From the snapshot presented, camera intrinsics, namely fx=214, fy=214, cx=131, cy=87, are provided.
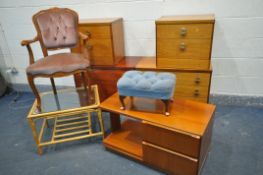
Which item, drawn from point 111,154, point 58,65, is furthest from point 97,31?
point 111,154

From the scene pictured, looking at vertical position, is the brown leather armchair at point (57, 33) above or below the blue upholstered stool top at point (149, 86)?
above

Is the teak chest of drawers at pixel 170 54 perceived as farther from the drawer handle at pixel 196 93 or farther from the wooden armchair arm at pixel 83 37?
the wooden armchair arm at pixel 83 37

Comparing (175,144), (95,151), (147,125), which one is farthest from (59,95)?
(175,144)

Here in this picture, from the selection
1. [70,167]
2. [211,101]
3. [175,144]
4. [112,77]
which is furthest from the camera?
[211,101]

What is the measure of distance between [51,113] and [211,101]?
5.55 ft

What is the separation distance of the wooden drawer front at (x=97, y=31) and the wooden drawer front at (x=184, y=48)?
1.60ft

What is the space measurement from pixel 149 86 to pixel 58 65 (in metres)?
0.80

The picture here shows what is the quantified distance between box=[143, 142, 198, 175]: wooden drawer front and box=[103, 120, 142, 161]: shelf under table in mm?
120

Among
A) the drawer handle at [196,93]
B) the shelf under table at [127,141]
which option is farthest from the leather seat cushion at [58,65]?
the drawer handle at [196,93]

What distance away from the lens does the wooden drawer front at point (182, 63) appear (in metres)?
1.87

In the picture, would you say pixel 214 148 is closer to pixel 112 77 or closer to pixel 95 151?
pixel 95 151

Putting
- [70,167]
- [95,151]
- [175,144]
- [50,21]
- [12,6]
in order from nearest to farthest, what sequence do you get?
[175,144], [70,167], [95,151], [50,21], [12,6]

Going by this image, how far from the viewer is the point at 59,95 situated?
215 cm

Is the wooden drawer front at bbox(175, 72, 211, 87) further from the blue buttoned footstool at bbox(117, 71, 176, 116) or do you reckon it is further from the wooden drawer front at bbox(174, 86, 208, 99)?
the blue buttoned footstool at bbox(117, 71, 176, 116)
